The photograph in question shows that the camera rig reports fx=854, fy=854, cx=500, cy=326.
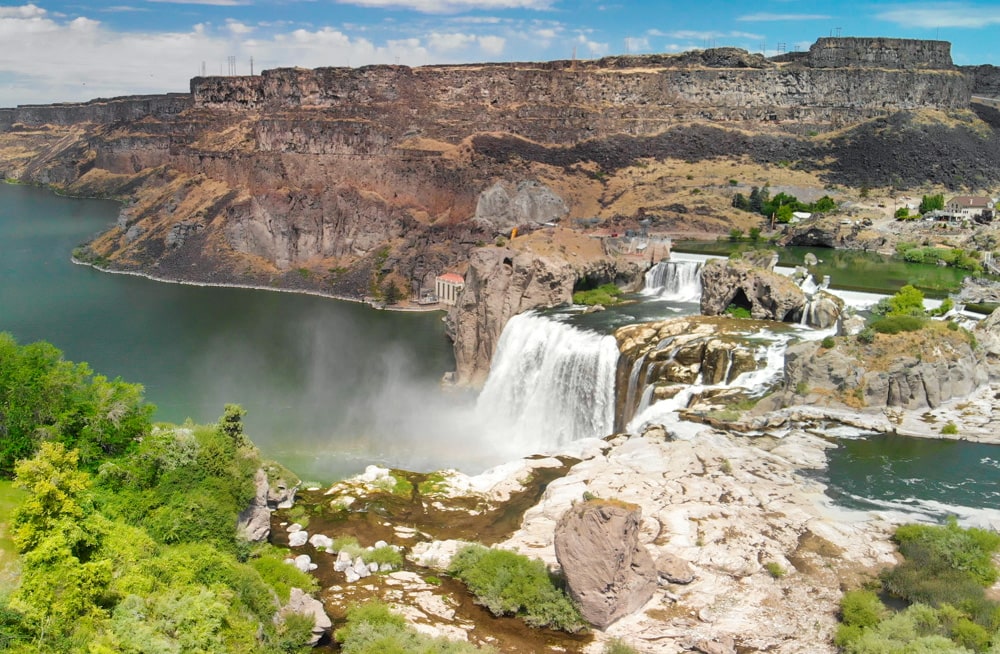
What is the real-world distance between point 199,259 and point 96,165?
277 feet

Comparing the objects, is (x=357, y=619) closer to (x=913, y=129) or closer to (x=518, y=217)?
(x=518, y=217)

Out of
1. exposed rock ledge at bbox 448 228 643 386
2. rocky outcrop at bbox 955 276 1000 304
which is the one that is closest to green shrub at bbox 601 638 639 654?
exposed rock ledge at bbox 448 228 643 386

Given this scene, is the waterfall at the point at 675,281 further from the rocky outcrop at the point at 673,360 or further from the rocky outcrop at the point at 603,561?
the rocky outcrop at the point at 603,561

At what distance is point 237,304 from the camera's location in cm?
7281

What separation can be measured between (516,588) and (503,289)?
29.1m

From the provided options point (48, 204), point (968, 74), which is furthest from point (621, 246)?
point (48, 204)

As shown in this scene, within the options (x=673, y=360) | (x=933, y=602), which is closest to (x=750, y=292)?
(x=673, y=360)

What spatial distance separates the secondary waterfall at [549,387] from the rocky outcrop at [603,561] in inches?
698

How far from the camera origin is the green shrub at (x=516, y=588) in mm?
21625

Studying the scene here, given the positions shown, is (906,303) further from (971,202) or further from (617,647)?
(971,202)

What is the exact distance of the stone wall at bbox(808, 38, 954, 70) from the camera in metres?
102

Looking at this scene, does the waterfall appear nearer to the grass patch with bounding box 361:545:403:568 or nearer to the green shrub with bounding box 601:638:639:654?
the grass patch with bounding box 361:545:403:568

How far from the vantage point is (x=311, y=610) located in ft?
69.3

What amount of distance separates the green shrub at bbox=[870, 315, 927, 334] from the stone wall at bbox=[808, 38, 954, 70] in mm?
75967
